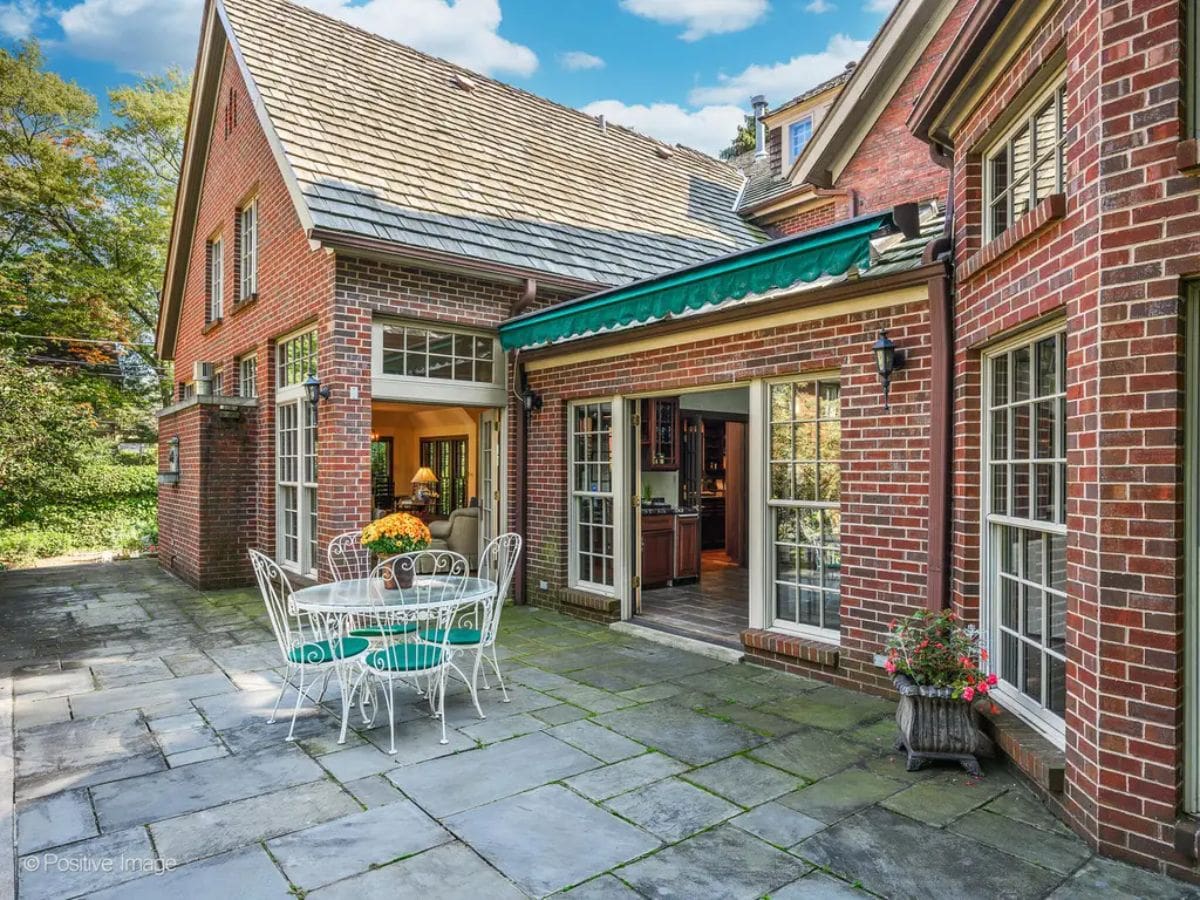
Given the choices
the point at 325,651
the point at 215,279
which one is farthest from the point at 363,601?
the point at 215,279

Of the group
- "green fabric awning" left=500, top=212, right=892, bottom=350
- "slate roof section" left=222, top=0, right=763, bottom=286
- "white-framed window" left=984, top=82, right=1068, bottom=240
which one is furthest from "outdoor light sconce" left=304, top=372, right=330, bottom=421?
"white-framed window" left=984, top=82, right=1068, bottom=240

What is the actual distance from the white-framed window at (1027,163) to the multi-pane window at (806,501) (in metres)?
1.62

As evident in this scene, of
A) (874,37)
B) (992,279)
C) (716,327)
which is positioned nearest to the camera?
(992,279)

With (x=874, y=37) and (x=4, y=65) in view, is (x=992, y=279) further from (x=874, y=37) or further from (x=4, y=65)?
(x=4, y=65)

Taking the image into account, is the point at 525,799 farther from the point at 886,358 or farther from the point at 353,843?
the point at 886,358

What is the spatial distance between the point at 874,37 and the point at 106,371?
20.2 meters

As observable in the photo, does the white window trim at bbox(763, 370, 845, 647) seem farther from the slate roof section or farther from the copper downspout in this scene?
the slate roof section

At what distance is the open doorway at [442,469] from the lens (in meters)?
8.59

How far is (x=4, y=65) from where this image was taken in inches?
640

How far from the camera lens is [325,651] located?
14.4ft

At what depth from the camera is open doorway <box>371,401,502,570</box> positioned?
338 inches

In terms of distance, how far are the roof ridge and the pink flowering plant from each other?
1075cm

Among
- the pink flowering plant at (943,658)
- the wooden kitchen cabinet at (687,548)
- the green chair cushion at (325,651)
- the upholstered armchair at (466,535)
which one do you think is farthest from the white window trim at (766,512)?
the upholstered armchair at (466,535)

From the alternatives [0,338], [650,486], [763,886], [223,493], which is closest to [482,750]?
[763,886]
